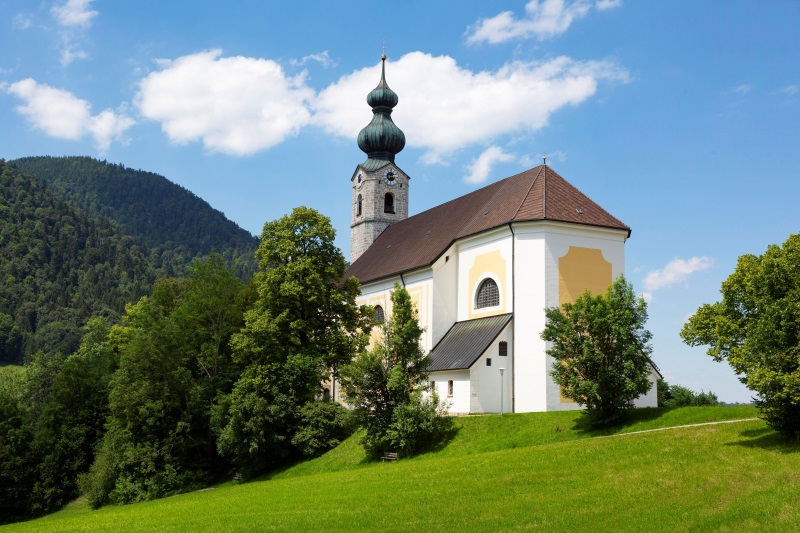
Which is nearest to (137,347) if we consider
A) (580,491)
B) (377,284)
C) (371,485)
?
(377,284)

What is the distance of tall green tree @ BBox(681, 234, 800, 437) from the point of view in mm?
17694

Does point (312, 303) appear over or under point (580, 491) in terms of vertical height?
over

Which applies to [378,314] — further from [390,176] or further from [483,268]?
[390,176]

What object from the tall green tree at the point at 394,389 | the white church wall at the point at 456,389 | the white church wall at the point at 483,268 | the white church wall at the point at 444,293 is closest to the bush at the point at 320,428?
the tall green tree at the point at 394,389

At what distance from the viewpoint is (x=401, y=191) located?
194 feet

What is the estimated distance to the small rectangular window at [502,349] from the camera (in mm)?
33375

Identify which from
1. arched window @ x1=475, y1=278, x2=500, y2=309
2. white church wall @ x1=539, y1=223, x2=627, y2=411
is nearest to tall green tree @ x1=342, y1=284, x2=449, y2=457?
white church wall @ x1=539, y1=223, x2=627, y2=411

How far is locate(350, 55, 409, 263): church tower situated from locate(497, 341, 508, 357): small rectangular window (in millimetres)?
25569

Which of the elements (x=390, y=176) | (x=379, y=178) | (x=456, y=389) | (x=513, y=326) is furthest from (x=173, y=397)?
(x=390, y=176)

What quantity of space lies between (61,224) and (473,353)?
152166 mm

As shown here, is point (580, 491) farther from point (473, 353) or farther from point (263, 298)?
point (263, 298)

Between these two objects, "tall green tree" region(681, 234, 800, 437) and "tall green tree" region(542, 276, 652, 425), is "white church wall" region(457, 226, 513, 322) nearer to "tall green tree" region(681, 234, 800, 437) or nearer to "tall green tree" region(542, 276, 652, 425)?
"tall green tree" region(542, 276, 652, 425)

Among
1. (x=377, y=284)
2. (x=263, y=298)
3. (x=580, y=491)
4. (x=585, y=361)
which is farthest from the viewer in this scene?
(x=377, y=284)

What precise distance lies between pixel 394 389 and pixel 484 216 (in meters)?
11.7
